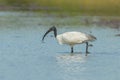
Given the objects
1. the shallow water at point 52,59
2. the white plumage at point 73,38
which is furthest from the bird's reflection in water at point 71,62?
the white plumage at point 73,38

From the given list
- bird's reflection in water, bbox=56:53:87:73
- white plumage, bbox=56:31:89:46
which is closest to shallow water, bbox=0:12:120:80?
bird's reflection in water, bbox=56:53:87:73

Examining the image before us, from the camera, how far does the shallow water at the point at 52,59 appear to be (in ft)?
45.3

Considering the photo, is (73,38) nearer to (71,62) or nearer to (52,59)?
(52,59)

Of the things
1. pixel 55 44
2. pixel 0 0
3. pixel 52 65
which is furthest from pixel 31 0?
pixel 52 65

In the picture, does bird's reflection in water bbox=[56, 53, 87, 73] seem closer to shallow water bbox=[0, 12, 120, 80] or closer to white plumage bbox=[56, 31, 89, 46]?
shallow water bbox=[0, 12, 120, 80]

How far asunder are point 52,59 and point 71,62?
0.88m

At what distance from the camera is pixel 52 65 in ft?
50.6

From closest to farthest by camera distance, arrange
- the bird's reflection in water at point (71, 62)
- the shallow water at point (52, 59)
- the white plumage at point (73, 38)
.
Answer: the shallow water at point (52, 59) → the bird's reflection in water at point (71, 62) → the white plumage at point (73, 38)

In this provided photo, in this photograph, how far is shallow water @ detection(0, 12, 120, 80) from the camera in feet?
45.3

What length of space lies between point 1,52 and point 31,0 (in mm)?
40079

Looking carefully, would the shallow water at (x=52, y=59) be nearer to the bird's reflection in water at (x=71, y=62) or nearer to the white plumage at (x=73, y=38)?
the bird's reflection in water at (x=71, y=62)

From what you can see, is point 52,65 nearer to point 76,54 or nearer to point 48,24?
point 76,54

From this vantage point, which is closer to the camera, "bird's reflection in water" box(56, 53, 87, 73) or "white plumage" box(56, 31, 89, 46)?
"bird's reflection in water" box(56, 53, 87, 73)

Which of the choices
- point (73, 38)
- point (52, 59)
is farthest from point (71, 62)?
point (73, 38)
